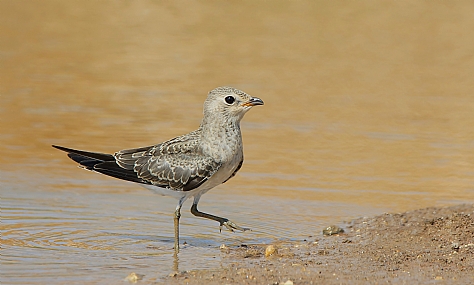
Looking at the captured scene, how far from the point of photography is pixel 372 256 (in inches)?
339

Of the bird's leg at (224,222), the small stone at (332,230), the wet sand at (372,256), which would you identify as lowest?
the wet sand at (372,256)

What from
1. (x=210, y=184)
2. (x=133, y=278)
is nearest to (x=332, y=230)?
(x=210, y=184)

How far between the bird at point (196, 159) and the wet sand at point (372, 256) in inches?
32.6

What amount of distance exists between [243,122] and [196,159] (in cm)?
559

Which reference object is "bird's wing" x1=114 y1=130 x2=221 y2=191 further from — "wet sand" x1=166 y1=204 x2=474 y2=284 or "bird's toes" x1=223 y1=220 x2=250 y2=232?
"wet sand" x1=166 y1=204 x2=474 y2=284

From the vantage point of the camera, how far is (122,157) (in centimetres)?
988

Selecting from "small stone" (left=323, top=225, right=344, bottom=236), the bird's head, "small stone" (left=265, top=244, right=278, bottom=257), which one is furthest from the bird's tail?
"small stone" (left=323, top=225, right=344, bottom=236)

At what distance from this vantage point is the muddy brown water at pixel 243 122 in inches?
387

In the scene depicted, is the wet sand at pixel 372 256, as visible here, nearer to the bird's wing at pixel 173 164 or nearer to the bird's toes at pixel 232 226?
the bird's toes at pixel 232 226

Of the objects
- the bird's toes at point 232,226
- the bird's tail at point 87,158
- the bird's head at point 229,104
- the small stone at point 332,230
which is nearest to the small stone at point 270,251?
the bird's toes at point 232,226

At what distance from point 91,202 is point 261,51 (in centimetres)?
1023

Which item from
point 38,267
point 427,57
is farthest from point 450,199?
point 427,57

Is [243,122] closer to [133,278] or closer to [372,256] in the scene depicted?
[372,256]

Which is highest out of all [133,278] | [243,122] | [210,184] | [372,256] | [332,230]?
[243,122]
